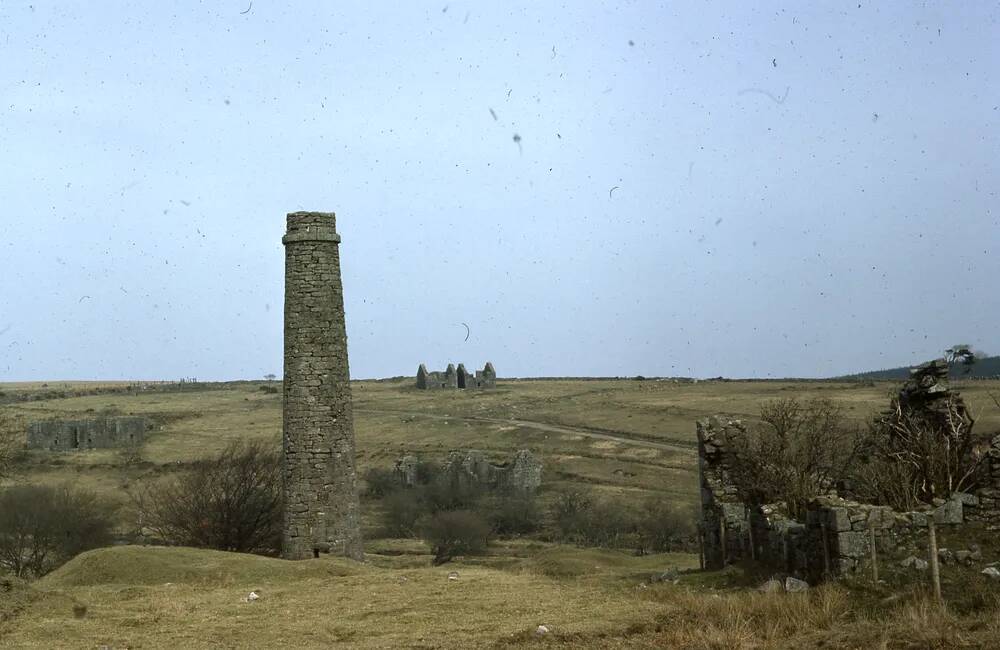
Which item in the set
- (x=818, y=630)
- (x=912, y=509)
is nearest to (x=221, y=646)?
(x=818, y=630)

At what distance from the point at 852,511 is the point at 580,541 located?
2246cm

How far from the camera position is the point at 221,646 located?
13.1 metres

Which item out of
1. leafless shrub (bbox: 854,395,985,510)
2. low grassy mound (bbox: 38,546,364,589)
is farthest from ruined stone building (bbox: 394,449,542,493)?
leafless shrub (bbox: 854,395,985,510)

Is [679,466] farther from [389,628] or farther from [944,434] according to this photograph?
[389,628]

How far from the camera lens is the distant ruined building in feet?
303

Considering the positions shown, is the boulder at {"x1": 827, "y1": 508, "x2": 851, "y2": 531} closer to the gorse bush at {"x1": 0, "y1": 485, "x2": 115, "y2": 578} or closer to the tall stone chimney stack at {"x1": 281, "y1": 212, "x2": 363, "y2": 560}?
the tall stone chimney stack at {"x1": 281, "y1": 212, "x2": 363, "y2": 560}

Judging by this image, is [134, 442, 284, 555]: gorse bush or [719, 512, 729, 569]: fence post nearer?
[719, 512, 729, 569]: fence post

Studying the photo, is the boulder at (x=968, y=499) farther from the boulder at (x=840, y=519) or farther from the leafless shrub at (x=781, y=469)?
the leafless shrub at (x=781, y=469)

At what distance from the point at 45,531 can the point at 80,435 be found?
101ft

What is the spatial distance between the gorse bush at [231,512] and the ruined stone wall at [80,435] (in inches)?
1159

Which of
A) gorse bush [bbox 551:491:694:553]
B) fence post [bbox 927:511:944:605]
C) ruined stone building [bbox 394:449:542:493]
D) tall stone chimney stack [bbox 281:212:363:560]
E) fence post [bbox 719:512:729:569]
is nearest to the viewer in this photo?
fence post [bbox 927:511:944:605]

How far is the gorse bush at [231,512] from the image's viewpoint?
1168 inches

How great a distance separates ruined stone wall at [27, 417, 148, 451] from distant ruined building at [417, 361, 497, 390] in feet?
110

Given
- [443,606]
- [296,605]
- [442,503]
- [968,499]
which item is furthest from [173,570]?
[442,503]
